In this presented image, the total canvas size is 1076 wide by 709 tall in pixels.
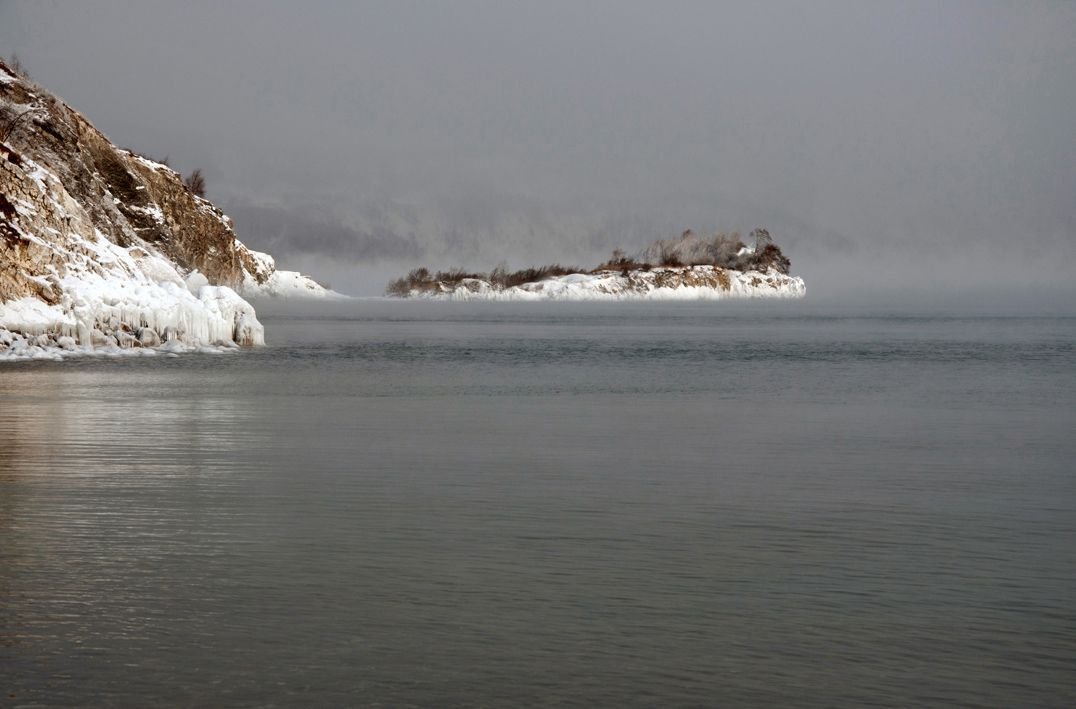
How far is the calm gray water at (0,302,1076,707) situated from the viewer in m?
7.95

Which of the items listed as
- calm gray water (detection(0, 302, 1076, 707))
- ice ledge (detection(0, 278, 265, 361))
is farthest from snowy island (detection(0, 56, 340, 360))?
calm gray water (detection(0, 302, 1076, 707))

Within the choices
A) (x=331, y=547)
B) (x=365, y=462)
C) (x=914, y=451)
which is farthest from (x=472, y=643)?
(x=914, y=451)

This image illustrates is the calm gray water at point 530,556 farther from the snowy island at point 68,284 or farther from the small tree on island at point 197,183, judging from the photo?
the small tree on island at point 197,183

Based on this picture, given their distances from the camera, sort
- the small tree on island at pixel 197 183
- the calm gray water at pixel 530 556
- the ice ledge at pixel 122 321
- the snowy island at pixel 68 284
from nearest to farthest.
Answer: the calm gray water at pixel 530 556 < the ice ledge at pixel 122 321 < the snowy island at pixel 68 284 < the small tree on island at pixel 197 183

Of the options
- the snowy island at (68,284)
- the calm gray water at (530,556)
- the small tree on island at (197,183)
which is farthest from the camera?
the small tree on island at (197,183)

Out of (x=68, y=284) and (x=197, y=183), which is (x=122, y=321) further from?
(x=197, y=183)

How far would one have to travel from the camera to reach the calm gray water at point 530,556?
7949 mm

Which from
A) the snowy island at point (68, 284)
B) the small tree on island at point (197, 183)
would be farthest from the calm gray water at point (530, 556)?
the small tree on island at point (197, 183)

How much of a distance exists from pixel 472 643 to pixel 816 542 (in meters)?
4.60

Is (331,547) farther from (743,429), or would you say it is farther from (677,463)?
(743,429)

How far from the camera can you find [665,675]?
7992 mm

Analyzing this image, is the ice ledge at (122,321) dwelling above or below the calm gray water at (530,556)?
above

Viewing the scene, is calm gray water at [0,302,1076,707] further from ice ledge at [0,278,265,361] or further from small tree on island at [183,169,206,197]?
small tree on island at [183,169,206,197]

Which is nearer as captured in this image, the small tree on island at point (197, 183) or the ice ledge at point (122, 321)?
the ice ledge at point (122, 321)
